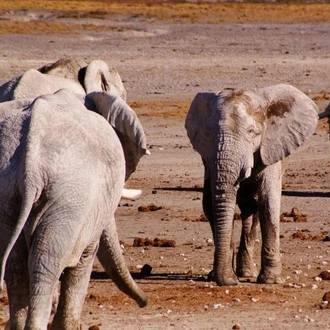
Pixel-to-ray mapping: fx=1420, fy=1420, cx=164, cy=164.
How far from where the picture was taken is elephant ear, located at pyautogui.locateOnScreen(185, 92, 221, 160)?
9.84 meters

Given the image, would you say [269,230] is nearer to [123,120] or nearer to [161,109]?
[123,120]

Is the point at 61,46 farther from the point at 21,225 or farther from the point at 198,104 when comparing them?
the point at 21,225

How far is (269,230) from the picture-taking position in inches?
389

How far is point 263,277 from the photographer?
9766mm

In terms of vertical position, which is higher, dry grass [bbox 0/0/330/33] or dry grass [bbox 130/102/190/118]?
dry grass [bbox 130/102/190/118]

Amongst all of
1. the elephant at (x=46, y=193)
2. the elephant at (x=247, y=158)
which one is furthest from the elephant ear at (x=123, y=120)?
the elephant at (x=247, y=158)

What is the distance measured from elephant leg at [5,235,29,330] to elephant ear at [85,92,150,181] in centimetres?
108

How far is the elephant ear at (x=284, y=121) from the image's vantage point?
33.0ft

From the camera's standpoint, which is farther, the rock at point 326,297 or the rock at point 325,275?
the rock at point 325,275

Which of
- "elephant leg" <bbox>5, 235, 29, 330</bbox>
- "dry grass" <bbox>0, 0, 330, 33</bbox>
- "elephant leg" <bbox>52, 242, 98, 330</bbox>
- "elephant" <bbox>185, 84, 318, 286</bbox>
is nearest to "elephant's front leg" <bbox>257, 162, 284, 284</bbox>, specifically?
"elephant" <bbox>185, 84, 318, 286</bbox>

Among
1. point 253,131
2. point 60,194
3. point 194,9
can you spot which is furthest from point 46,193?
point 194,9

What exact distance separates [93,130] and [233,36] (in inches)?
1041

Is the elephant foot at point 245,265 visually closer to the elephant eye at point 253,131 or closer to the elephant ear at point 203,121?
the elephant ear at point 203,121

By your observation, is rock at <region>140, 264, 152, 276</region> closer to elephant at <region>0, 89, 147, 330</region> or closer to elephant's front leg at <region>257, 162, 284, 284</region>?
elephant's front leg at <region>257, 162, 284, 284</region>
